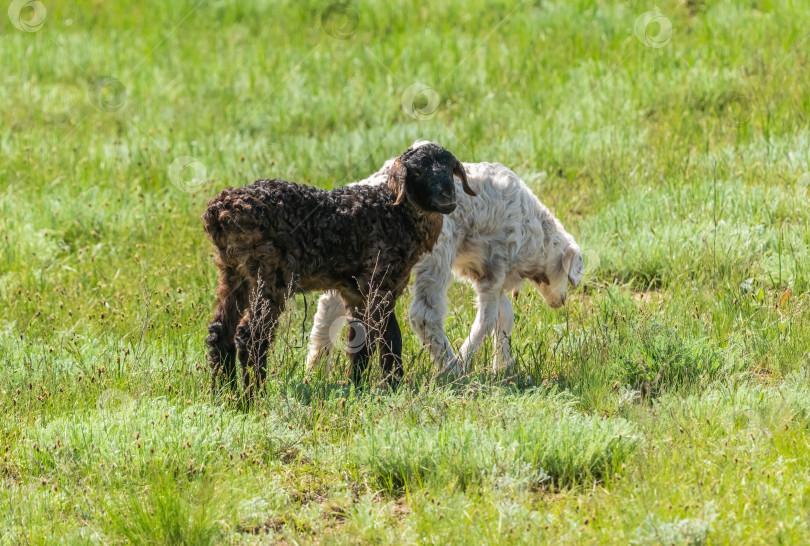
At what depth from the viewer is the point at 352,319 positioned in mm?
5828

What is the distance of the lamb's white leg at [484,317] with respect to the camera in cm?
669

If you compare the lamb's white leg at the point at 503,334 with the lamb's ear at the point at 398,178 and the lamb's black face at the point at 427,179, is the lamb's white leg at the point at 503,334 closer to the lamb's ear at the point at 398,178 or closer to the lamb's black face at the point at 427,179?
the lamb's black face at the point at 427,179

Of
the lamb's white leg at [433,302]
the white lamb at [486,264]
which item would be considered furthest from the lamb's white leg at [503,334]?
the lamb's white leg at [433,302]

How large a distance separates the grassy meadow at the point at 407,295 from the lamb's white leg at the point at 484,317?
333mm

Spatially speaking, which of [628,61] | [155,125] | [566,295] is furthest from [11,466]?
[628,61]

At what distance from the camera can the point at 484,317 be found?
22.1 feet

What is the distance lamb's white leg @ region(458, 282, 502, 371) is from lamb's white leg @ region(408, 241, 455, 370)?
0.33 metres

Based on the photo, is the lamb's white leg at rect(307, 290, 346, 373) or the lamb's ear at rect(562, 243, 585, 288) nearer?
the lamb's white leg at rect(307, 290, 346, 373)

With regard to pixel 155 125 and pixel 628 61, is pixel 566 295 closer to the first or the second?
pixel 628 61

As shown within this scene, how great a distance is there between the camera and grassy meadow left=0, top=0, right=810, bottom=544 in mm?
4445

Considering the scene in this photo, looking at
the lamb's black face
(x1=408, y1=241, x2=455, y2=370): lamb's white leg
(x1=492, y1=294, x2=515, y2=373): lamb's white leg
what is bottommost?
(x1=492, y1=294, x2=515, y2=373): lamb's white leg

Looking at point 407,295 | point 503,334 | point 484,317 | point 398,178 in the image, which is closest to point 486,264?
point 484,317

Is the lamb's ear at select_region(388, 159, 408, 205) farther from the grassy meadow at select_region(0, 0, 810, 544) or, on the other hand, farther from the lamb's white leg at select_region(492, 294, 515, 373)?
the lamb's white leg at select_region(492, 294, 515, 373)

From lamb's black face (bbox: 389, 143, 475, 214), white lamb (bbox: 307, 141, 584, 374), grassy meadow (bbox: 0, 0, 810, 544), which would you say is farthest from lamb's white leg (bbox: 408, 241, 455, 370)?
lamb's black face (bbox: 389, 143, 475, 214)
